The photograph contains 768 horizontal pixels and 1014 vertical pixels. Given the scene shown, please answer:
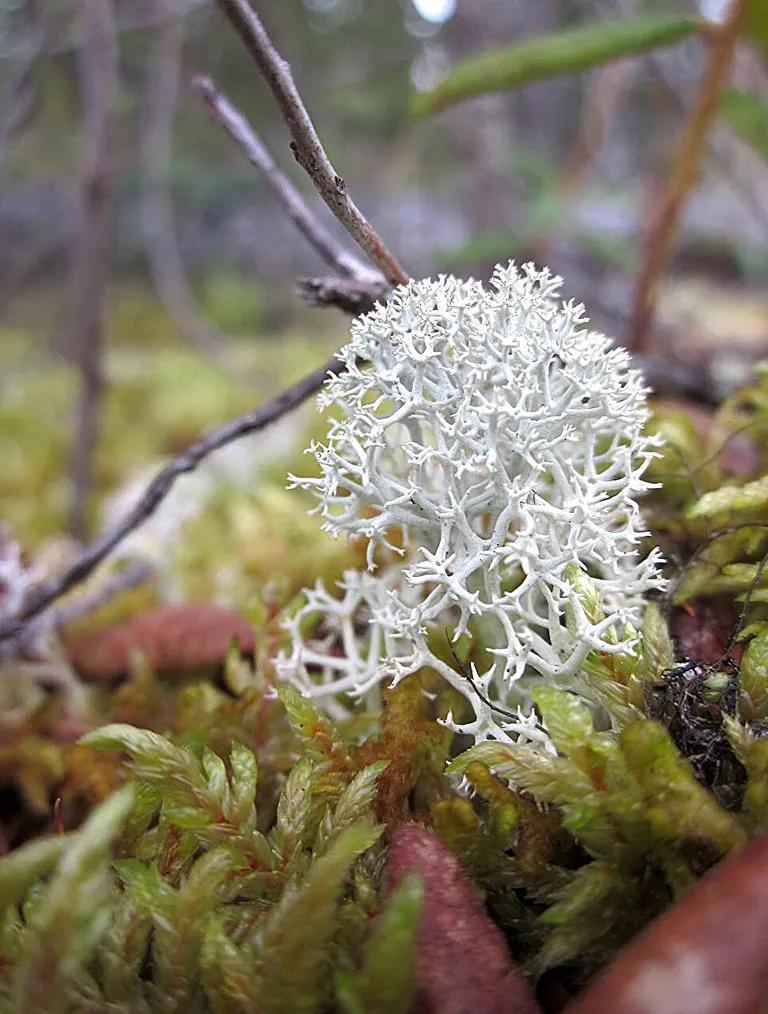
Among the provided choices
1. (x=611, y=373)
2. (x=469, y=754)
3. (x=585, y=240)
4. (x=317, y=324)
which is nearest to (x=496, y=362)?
(x=611, y=373)

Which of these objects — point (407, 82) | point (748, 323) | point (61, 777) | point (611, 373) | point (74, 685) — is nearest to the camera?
point (611, 373)

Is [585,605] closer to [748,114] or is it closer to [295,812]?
[295,812]

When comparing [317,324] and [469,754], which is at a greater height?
[317,324]

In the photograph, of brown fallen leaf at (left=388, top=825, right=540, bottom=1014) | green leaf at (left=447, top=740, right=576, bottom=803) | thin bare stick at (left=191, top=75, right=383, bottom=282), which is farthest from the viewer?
thin bare stick at (left=191, top=75, right=383, bottom=282)

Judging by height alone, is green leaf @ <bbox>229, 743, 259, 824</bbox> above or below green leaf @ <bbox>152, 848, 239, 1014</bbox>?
above

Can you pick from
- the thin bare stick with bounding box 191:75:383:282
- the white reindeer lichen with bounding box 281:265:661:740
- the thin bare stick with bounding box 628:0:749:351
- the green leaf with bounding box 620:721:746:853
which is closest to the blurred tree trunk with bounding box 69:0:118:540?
the thin bare stick with bounding box 191:75:383:282

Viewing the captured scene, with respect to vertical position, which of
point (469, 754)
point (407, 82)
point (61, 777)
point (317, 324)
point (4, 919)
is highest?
→ point (407, 82)

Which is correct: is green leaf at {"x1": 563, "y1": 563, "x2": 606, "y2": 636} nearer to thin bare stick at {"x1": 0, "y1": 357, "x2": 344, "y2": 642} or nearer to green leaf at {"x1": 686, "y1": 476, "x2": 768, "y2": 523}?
green leaf at {"x1": 686, "y1": 476, "x2": 768, "y2": 523}

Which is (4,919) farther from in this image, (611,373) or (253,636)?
(611,373)
